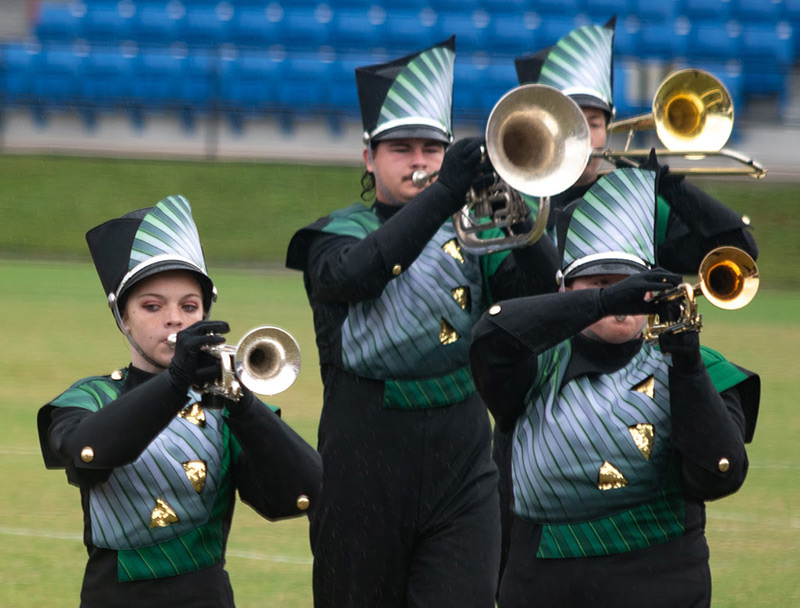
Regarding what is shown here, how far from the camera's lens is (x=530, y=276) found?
167 inches

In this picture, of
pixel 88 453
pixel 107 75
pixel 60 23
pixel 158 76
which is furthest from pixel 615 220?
pixel 60 23

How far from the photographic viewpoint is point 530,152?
4.06 m

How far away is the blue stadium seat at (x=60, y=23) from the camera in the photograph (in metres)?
23.2

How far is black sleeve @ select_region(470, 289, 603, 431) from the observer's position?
338 cm

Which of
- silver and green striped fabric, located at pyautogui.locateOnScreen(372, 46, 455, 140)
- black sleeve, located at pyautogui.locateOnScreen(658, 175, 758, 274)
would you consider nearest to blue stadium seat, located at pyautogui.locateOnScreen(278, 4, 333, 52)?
silver and green striped fabric, located at pyautogui.locateOnScreen(372, 46, 455, 140)

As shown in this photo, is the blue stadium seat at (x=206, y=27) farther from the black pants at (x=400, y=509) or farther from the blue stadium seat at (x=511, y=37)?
the black pants at (x=400, y=509)

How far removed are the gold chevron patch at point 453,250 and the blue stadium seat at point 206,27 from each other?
18.8 m

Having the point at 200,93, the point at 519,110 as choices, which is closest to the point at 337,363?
the point at 519,110

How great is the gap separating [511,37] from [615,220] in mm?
18697

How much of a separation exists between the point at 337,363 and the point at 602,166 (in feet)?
5.32

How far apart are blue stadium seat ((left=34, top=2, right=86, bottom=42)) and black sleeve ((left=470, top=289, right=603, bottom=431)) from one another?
20.7 meters

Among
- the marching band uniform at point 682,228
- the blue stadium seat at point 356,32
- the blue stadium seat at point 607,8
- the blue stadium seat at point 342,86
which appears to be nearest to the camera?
the marching band uniform at point 682,228

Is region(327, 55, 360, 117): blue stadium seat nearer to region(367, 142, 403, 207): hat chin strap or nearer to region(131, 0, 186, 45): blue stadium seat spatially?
region(131, 0, 186, 45): blue stadium seat

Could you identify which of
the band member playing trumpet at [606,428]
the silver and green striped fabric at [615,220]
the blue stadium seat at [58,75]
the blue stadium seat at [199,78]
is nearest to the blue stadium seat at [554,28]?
the blue stadium seat at [199,78]
